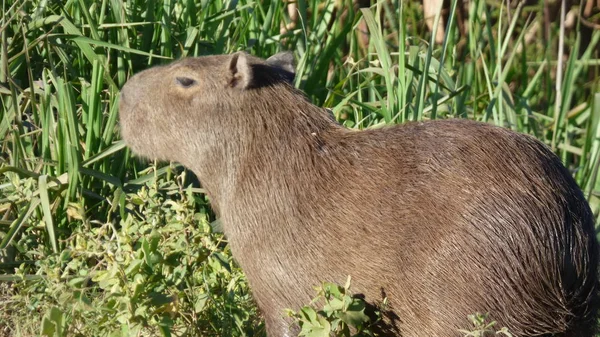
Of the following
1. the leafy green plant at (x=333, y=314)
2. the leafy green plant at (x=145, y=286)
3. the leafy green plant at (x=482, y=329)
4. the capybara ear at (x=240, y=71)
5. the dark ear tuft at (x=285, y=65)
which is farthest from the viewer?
the dark ear tuft at (x=285, y=65)

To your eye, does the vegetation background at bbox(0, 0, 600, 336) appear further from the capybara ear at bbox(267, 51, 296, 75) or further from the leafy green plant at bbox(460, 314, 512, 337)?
the leafy green plant at bbox(460, 314, 512, 337)

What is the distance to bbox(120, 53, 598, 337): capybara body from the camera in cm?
306

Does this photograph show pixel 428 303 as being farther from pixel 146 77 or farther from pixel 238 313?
pixel 146 77

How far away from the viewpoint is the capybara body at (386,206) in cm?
306

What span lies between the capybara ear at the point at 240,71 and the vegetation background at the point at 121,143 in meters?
0.44

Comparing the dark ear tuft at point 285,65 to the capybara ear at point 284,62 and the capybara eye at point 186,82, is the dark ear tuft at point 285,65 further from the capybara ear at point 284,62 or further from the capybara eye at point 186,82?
the capybara eye at point 186,82

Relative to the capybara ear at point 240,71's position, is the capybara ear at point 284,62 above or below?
below

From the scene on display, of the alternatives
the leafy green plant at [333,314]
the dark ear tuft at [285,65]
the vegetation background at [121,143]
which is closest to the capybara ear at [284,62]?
the dark ear tuft at [285,65]

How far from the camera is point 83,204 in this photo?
4.11 meters

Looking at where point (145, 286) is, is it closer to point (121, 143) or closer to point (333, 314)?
point (333, 314)

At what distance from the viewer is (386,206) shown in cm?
323

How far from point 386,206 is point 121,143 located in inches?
56.7

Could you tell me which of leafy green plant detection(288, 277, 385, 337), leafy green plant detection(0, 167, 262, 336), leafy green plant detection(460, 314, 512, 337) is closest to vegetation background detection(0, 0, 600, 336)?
leafy green plant detection(0, 167, 262, 336)

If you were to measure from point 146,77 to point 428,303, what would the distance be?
1458 millimetres
